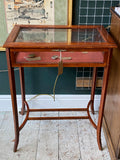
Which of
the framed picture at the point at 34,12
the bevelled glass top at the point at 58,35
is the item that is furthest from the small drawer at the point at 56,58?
the framed picture at the point at 34,12

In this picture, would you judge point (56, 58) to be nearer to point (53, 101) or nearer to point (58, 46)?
point (58, 46)

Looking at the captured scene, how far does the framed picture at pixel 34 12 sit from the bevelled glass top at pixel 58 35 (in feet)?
0.62

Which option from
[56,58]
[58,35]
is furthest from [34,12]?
[56,58]

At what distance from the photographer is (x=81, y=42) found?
4.44 ft

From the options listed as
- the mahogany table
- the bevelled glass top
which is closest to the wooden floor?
the mahogany table

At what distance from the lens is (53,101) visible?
83.0 inches

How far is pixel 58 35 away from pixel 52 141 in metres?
0.86

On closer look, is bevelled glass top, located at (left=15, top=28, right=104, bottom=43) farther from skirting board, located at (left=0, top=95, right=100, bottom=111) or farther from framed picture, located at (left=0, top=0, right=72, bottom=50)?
skirting board, located at (left=0, top=95, right=100, bottom=111)

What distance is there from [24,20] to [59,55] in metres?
0.47

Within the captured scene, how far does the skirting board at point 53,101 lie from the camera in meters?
2.08

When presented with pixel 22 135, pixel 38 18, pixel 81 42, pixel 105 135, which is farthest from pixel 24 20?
pixel 105 135

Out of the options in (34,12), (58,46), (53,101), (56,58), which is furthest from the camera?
(53,101)

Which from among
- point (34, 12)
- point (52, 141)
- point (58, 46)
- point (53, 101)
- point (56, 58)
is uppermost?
point (34, 12)

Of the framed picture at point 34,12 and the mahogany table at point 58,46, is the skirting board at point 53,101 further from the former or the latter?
the framed picture at point 34,12
